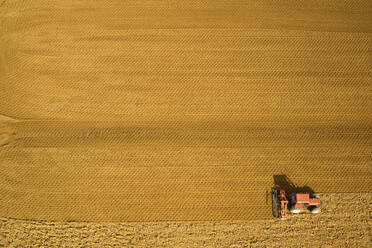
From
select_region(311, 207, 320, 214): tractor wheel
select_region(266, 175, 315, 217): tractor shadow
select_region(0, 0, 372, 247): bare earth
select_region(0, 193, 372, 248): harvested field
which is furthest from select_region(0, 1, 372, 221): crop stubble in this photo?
Result: select_region(311, 207, 320, 214): tractor wheel

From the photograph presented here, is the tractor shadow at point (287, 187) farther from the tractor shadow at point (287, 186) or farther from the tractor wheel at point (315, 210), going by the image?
the tractor wheel at point (315, 210)

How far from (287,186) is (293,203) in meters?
0.53

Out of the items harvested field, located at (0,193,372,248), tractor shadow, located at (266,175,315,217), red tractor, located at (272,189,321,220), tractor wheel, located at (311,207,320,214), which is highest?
tractor shadow, located at (266,175,315,217)

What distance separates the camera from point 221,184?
646cm

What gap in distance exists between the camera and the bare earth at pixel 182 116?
6312 millimetres

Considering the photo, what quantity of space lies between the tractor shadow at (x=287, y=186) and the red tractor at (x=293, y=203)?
7.7 inches

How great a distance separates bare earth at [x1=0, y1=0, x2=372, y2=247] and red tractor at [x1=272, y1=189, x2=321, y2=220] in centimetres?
33

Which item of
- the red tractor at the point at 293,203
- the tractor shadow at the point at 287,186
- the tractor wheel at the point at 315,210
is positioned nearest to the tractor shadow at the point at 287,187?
the tractor shadow at the point at 287,186

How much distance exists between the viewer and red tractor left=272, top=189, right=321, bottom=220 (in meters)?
6.07

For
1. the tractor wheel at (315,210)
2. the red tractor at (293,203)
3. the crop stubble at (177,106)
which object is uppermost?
the crop stubble at (177,106)

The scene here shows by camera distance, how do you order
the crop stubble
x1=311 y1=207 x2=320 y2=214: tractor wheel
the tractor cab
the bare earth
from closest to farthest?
the tractor cab, x1=311 y1=207 x2=320 y2=214: tractor wheel, the bare earth, the crop stubble

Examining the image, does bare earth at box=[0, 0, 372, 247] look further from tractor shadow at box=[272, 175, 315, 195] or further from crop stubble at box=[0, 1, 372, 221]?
tractor shadow at box=[272, 175, 315, 195]

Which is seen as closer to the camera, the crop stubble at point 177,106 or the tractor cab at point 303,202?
the tractor cab at point 303,202

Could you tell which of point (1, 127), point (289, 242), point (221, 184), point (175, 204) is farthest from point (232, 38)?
point (1, 127)
